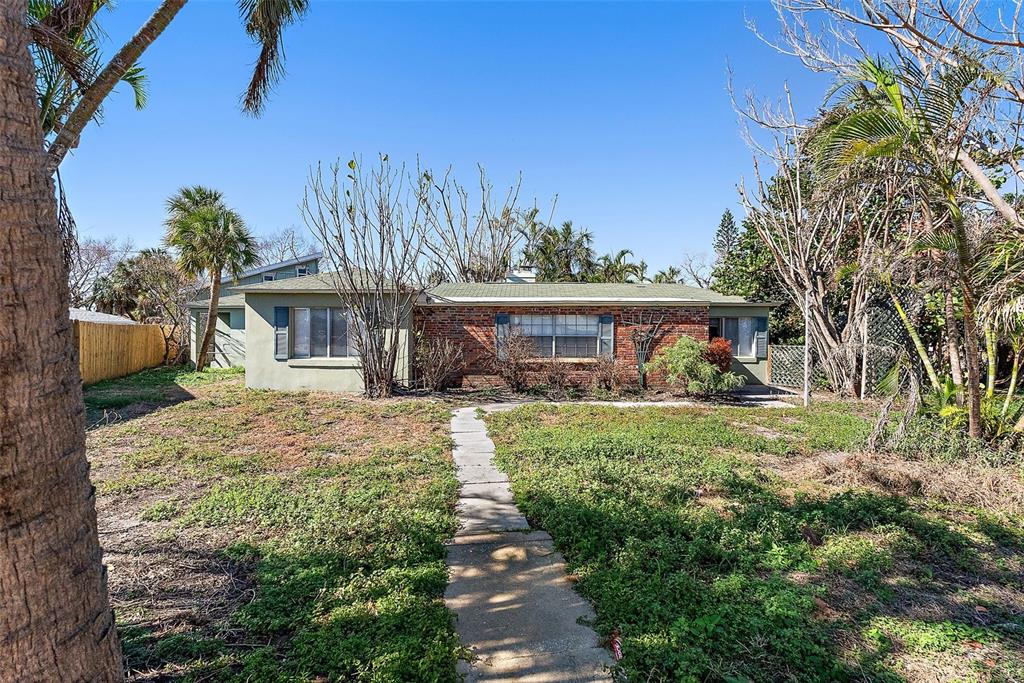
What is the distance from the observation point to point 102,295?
21.8 m

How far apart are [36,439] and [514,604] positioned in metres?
2.73

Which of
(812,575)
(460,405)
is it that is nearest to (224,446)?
(460,405)

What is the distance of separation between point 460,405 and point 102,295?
20.5 metres

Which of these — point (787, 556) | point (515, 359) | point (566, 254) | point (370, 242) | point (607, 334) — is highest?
point (566, 254)

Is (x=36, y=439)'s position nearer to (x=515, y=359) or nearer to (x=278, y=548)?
(x=278, y=548)

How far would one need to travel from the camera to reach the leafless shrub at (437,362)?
12422 mm

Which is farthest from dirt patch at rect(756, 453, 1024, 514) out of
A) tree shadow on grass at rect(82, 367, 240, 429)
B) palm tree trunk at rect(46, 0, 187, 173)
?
tree shadow on grass at rect(82, 367, 240, 429)

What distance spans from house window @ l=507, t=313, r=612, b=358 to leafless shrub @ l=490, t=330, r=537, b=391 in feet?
1.28

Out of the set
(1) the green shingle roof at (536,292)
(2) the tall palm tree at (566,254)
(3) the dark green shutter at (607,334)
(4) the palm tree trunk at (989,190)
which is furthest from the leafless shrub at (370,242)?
(2) the tall palm tree at (566,254)

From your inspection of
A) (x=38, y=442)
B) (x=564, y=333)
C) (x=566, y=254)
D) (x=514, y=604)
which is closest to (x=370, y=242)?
(x=564, y=333)

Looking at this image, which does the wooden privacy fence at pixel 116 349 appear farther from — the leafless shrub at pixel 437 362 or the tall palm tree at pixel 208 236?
the leafless shrub at pixel 437 362

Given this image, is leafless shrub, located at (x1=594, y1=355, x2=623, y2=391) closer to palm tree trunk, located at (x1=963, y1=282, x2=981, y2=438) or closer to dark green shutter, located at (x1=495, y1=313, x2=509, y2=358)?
dark green shutter, located at (x1=495, y1=313, x2=509, y2=358)

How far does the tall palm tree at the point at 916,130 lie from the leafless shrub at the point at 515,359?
808 centimetres

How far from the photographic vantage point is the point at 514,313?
1315cm
